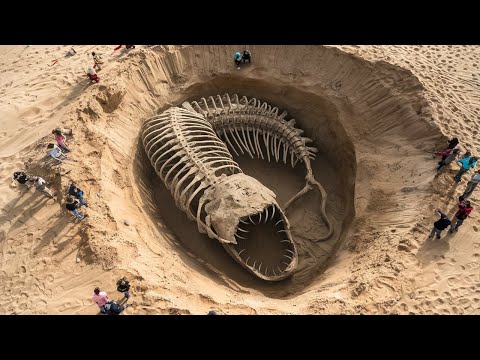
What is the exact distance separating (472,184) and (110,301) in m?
6.23

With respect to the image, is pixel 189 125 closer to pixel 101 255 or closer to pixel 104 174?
pixel 104 174

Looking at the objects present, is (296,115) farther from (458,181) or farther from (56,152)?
(56,152)

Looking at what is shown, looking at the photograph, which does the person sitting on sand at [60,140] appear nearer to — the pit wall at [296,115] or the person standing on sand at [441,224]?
the pit wall at [296,115]

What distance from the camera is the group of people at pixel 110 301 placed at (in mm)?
4473

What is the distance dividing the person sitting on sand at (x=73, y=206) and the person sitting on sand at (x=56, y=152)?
1000 mm

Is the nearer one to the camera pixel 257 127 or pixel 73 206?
pixel 73 206

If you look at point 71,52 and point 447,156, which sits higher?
point 71,52

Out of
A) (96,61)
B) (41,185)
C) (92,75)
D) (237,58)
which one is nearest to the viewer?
(41,185)

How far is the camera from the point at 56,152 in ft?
19.6

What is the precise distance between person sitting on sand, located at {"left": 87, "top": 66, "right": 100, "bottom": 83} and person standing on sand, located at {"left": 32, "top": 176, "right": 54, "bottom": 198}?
275cm

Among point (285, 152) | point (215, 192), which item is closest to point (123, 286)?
point (215, 192)

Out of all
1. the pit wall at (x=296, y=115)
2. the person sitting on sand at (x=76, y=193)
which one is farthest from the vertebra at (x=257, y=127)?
the person sitting on sand at (x=76, y=193)

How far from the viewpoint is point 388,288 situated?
16.5 feet

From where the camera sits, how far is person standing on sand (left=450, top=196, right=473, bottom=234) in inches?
205
